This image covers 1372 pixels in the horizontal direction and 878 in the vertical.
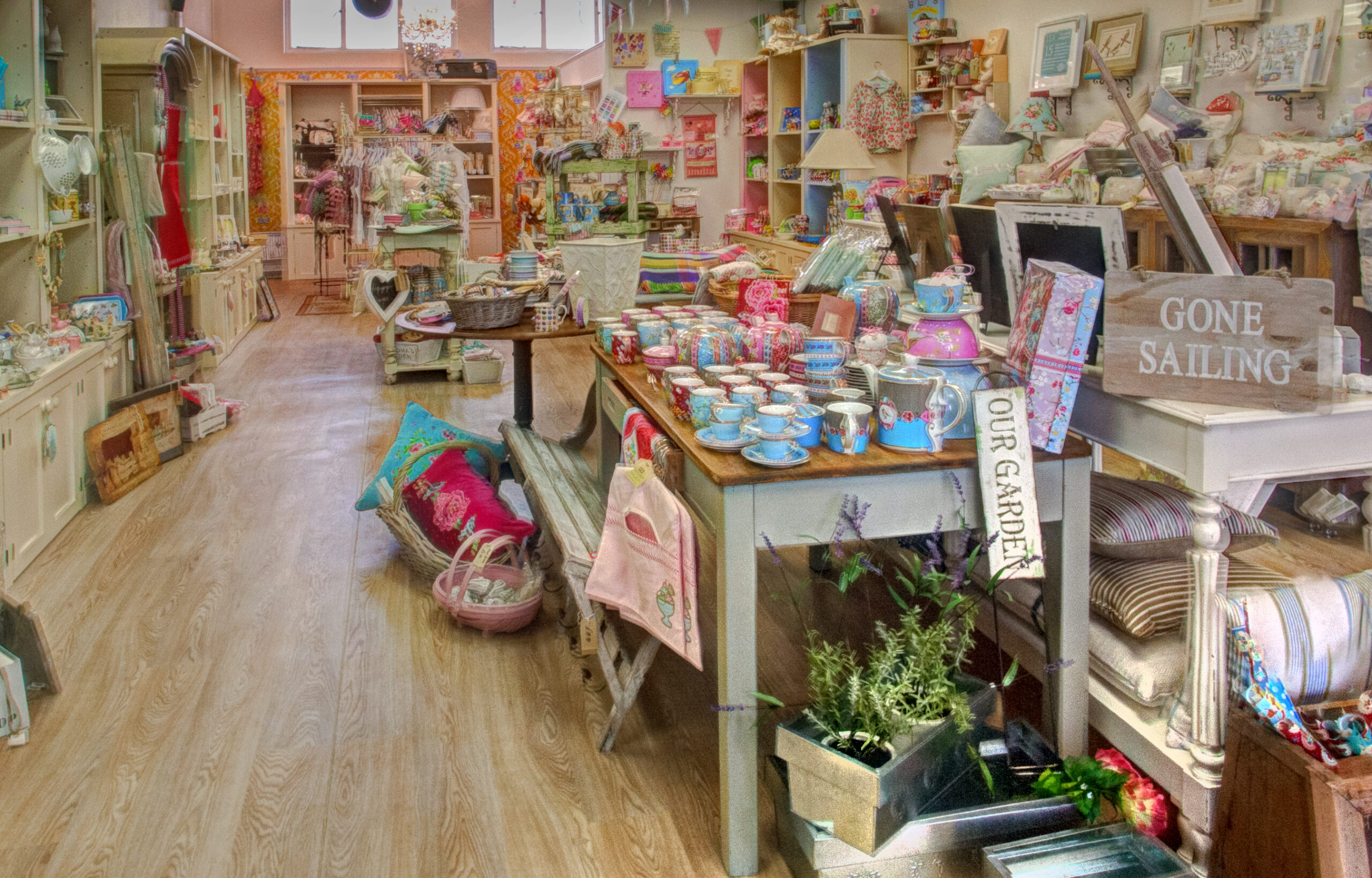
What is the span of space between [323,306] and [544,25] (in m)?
5.11

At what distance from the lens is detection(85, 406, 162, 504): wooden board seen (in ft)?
15.5

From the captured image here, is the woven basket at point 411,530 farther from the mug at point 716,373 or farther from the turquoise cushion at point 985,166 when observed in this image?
the turquoise cushion at point 985,166

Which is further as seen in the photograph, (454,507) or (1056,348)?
(454,507)

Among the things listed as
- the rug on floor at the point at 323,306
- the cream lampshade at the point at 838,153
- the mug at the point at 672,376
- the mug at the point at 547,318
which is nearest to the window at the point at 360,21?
the rug on floor at the point at 323,306

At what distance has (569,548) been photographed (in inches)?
118

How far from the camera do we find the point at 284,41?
44.8 ft

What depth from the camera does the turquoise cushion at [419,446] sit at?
4.25 m

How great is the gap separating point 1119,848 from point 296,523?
3397mm

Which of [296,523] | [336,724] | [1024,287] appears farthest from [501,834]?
[296,523]

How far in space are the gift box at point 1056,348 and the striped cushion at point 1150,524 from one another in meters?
0.40

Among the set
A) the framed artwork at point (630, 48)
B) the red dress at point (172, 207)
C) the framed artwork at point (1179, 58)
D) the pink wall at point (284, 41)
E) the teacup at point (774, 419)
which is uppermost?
the pink wall at point (284, 41)

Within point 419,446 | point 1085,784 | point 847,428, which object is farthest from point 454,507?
point 1085,784

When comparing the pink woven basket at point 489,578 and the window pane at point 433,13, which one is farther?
the window pane at point 433,13

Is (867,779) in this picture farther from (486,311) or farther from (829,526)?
(486,311)
